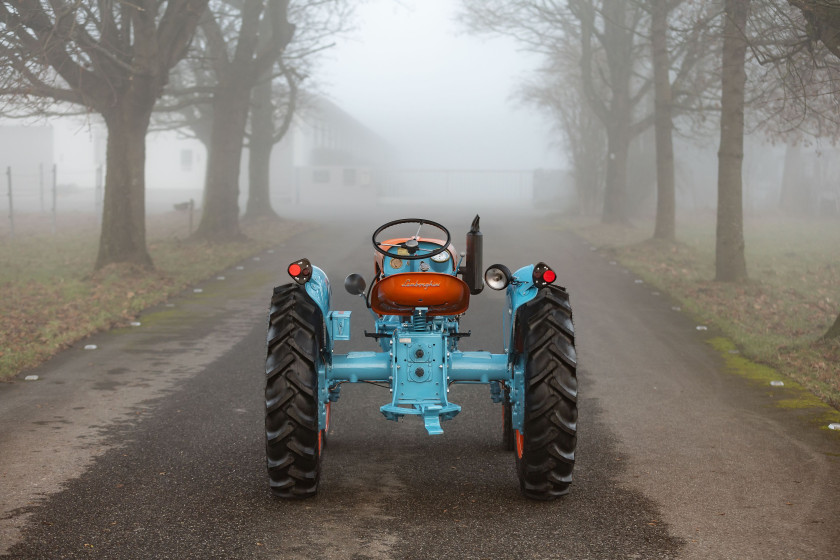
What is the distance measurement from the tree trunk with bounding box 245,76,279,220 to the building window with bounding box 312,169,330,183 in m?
26.3

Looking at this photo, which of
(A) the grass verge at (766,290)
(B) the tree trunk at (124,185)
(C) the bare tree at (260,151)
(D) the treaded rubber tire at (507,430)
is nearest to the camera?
(D) the treaded rubber tire at (507,430)

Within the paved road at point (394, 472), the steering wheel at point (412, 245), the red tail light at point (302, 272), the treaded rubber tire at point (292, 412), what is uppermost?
the steering wheel at point (412, 245)

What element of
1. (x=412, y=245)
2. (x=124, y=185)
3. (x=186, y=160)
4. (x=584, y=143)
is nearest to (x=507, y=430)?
(x=412, y=245)

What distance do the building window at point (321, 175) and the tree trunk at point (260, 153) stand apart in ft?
86.2

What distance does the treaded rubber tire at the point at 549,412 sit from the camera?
511 centimetres

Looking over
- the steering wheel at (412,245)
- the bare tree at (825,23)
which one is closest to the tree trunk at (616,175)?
the bare tree at (825,23)

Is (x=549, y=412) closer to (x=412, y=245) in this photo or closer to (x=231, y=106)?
(x=412, y=245)

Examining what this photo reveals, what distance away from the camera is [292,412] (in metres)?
5.07

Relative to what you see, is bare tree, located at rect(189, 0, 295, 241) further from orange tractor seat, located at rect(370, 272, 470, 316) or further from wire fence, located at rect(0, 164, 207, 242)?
orange tractor seat, located at rect(370, 272, 470, 316)

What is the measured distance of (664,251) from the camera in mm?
21891

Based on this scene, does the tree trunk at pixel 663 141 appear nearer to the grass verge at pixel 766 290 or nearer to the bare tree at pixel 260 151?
the grass verge at pixel 766 290

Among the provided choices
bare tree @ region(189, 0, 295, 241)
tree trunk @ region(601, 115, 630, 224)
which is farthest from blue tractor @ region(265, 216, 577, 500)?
tree trunk @ region(601, 115, 630, 224)

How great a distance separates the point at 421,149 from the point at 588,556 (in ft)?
399

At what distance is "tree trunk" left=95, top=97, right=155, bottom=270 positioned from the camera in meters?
16.3
